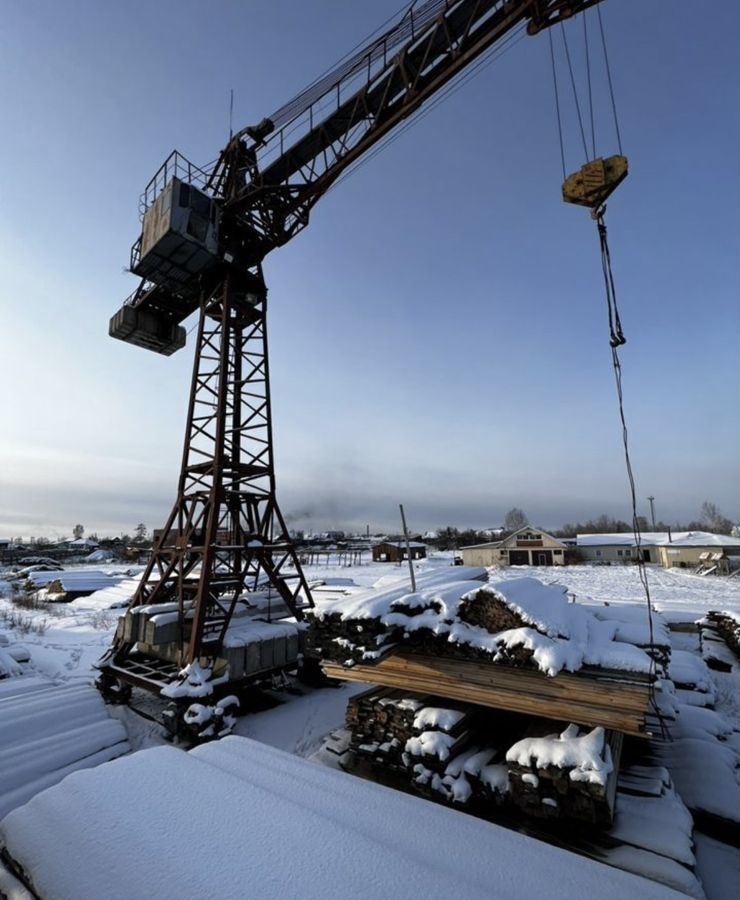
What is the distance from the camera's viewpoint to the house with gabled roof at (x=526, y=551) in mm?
43344

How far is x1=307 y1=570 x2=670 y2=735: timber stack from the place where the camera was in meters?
4.87

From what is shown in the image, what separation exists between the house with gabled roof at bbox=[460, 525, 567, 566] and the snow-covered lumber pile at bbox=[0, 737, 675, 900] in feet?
145

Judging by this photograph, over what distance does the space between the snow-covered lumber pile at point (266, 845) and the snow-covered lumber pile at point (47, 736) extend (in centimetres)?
526

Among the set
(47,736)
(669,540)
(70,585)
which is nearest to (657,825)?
(47,736)

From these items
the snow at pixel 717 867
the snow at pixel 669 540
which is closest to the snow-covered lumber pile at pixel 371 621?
the snow at pixel 717 867

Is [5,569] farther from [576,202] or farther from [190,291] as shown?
[576,202]

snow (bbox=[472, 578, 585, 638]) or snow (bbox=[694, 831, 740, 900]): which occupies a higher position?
snow (bbox=[472, 578, 585, 638])

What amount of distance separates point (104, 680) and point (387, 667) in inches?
317

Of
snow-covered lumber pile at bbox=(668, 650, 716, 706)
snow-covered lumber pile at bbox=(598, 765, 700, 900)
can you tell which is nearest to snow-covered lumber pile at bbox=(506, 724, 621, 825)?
snow-covered lumber pile at bbox=(598, 765, 700, 900)

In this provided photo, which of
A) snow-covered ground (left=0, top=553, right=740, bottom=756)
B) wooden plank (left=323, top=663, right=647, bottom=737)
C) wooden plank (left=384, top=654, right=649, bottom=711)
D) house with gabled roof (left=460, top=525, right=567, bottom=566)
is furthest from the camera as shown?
house with gabled roof (left=460, top=525, right=567, bottom=566)

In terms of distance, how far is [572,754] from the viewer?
4.55 meters

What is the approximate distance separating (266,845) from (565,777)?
3.73 meters

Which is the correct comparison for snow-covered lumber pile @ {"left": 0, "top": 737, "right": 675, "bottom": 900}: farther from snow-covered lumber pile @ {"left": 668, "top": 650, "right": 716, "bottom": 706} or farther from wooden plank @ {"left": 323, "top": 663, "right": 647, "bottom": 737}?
snow-covered lumber pile @ {"left": 668, "top": 650, "right": 716, "bottom": 706}

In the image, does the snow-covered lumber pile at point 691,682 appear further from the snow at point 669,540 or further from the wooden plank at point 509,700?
the snow at point 669,540
